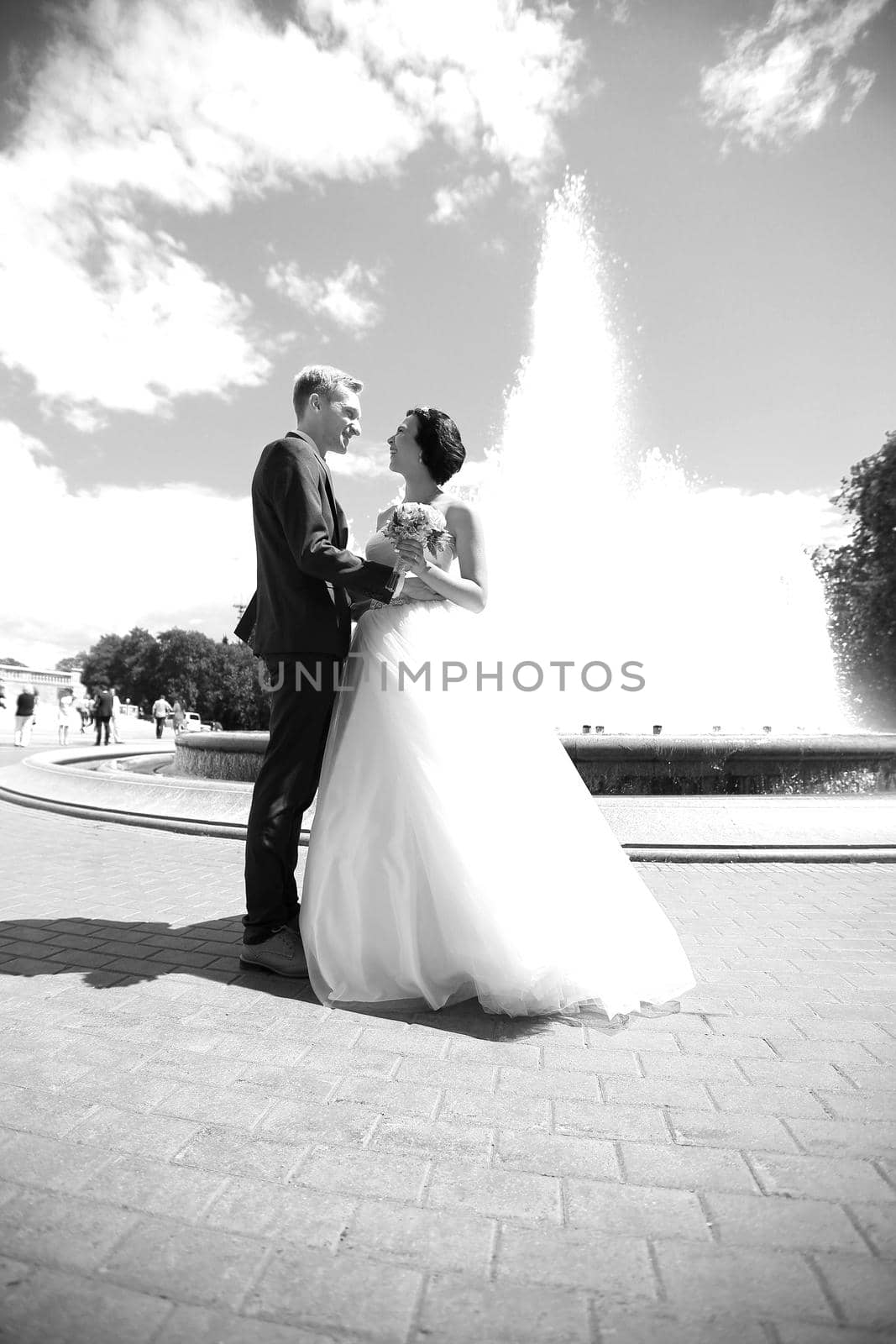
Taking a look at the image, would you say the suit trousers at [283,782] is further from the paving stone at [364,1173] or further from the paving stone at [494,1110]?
the paving stone at [364,1173]

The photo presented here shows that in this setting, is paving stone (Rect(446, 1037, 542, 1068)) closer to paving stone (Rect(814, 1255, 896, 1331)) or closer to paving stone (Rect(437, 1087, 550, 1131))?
paving stone (Rect(437, 1087, 550, 1131))

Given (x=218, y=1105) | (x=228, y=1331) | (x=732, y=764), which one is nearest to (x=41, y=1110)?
(x=218, y=1105)

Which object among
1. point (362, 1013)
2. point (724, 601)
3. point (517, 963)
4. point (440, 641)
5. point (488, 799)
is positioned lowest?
point (362, 1013)

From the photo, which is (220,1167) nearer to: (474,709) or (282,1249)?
(282,1249)

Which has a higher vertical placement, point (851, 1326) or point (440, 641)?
point (440, 641)

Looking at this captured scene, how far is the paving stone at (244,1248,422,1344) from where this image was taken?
59.7 inches

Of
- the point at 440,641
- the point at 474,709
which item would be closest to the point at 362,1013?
the point at 474,709

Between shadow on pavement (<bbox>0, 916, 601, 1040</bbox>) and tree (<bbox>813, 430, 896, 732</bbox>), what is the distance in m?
31.3

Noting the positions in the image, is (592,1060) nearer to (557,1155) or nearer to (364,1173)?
(557,1155)

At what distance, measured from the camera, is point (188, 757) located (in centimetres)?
1123

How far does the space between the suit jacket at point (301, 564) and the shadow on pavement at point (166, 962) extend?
153cm

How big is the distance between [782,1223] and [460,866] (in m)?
1.63

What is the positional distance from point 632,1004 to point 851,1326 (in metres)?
1.68

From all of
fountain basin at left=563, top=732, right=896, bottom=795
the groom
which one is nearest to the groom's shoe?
the groom
